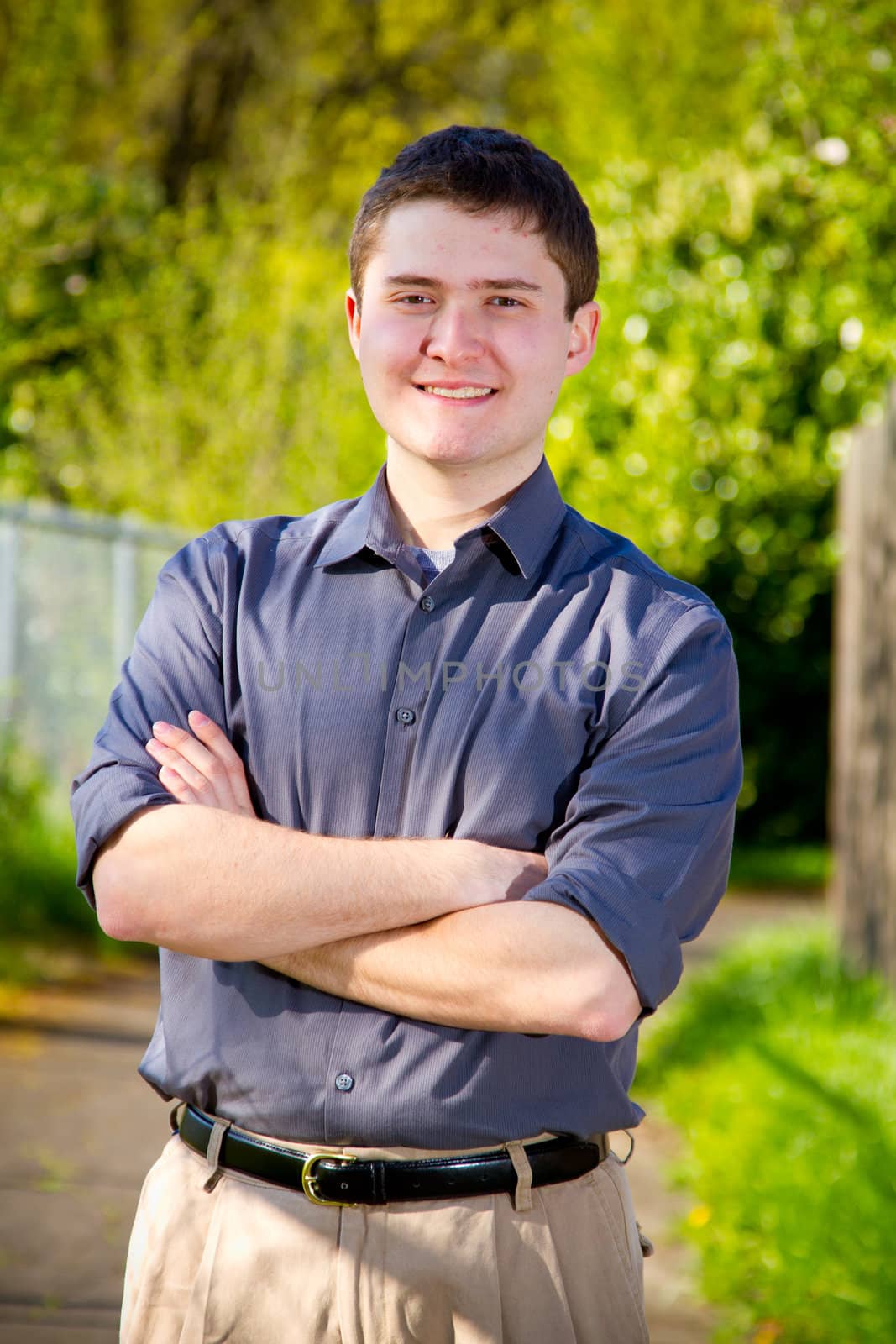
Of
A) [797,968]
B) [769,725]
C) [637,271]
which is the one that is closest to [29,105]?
[637,271]

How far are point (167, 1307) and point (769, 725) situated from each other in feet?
33.2

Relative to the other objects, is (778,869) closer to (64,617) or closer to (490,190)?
(64,617)

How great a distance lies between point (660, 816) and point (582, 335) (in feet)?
2.38

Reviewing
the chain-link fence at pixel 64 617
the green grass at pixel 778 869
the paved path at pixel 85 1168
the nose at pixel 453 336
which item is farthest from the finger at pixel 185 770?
the green grass at pixel 778 869

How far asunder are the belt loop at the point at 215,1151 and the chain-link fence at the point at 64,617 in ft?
20.1

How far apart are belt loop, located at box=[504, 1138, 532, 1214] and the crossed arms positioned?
17 centimetres

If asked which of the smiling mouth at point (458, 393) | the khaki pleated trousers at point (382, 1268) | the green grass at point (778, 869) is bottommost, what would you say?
the green grass at point (778, 869)

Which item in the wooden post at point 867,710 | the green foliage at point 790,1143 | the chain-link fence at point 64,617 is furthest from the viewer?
the chain-link fence at point 64,617

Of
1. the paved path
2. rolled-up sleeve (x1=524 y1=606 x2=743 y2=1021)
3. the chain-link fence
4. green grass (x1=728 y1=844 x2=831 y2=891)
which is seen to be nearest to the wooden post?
the paved path

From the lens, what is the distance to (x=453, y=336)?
2047 mm

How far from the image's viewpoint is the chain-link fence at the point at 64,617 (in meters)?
8.05

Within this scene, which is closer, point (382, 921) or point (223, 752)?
point (382, 921)

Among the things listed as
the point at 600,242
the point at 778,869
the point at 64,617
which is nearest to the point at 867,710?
the point at 600,242

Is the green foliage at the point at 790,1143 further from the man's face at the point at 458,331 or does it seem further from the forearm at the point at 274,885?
the man's face at the point at 458,331
